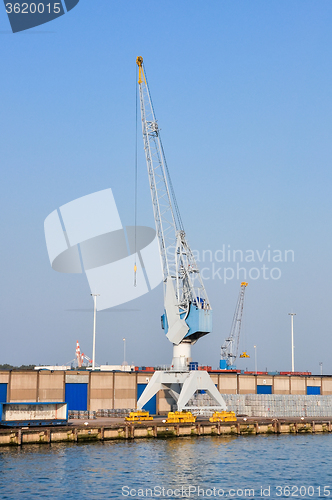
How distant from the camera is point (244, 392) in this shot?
9569 cm

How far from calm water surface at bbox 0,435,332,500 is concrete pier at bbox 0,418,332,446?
156cm

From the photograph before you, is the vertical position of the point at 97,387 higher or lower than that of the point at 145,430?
higher

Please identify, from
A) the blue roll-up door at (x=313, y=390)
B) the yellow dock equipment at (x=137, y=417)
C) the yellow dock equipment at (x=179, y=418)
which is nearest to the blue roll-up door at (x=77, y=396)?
the yellow dock equipment at (x=137, y=417)

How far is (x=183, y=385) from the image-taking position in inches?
3140

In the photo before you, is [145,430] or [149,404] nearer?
[145,430]

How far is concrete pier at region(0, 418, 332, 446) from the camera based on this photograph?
60156 millimetres

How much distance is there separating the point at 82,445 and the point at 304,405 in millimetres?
40505

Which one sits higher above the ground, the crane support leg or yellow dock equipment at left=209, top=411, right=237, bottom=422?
the crane support leg

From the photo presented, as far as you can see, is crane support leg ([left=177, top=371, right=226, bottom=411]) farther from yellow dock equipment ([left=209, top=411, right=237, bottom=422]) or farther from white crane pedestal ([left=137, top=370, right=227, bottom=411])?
yellow dock equipment ([left=209, top=411, right=237, bottom=422])

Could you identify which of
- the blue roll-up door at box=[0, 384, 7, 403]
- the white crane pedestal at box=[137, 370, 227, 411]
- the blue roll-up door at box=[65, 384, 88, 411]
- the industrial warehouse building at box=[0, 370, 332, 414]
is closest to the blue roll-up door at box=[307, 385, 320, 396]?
the industrial warehouse building at box=[0, 370, 332, 414]

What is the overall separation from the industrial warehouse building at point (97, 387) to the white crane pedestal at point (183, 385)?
755cm

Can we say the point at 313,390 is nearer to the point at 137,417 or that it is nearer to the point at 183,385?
the point at 183,385

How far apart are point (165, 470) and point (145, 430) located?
16108 mm

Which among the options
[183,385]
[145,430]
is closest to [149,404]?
[183,385]
